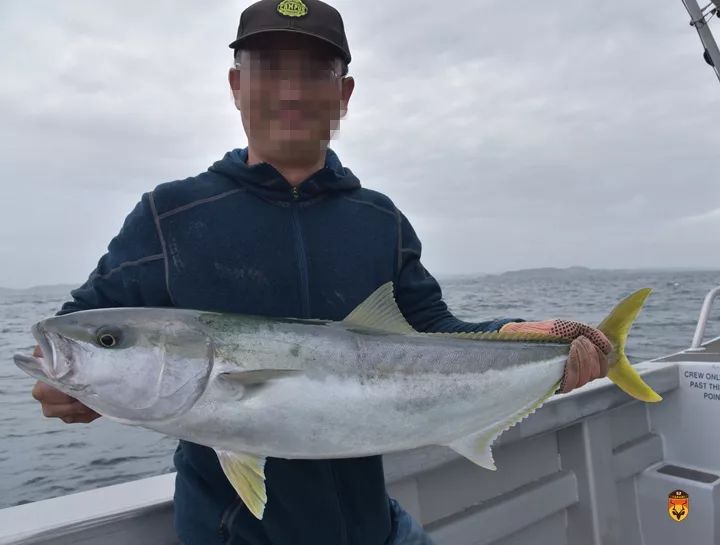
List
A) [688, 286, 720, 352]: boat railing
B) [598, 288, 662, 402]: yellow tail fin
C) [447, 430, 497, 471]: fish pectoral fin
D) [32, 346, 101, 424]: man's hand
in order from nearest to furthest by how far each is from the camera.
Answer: [32, 346, 101, 424]: man's hand, [447, 430, 497, 471]: fish pectoral fin, [598, 288, 662, 402]: yellow tail fin, [688, 286, 720, 352]: boat railing

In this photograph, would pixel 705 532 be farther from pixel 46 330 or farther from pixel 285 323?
pixel 46 330

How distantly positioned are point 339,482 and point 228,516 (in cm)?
40

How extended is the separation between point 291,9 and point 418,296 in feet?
3.98

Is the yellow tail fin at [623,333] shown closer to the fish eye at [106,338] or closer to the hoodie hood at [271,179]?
the hoodie hood at [271,179]

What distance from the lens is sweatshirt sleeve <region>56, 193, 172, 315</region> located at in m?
2.18

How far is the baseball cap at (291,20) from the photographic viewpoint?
2209 mm

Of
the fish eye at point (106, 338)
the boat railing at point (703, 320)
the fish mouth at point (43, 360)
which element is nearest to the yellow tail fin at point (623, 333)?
the fish eye at point (106, 338)

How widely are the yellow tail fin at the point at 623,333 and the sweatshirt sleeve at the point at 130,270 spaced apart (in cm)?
176

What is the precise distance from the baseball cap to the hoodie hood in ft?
1.37

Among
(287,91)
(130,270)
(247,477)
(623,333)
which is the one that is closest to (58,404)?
(130,270)

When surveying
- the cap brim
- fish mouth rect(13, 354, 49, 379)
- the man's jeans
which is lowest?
the man's jeans

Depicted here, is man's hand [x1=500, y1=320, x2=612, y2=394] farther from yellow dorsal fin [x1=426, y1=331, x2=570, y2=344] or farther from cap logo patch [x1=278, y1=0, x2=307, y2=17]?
cap logo patch [x1=278, y1=0, x2=307, y2=17]

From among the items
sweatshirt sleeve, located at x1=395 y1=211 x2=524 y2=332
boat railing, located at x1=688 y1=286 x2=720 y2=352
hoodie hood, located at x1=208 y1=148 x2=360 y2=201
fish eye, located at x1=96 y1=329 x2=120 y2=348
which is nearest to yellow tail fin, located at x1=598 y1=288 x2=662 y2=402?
sweatshirt sleeve, located at x1=395 y1=211 x2=524 y2=332

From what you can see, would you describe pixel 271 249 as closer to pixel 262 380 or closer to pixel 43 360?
pixel 262 380
